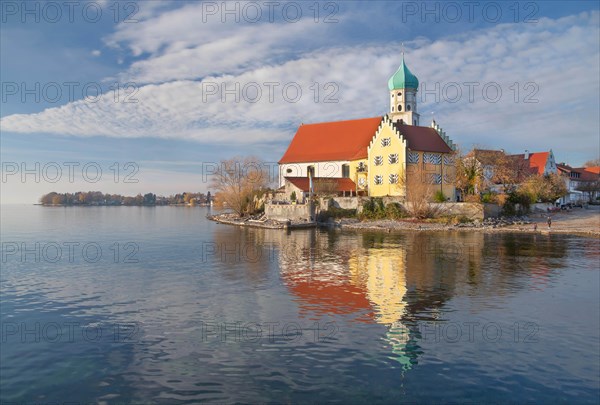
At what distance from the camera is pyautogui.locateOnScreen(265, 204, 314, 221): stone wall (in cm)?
6656

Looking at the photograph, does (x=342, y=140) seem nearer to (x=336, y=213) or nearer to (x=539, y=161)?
(x=336, y=213)

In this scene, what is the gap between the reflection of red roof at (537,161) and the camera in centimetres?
8594

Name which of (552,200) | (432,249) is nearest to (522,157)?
(552,200)

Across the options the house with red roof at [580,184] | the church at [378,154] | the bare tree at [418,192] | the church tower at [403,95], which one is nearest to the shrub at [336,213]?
the church at [378,154]

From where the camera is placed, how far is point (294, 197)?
70688 millimetres

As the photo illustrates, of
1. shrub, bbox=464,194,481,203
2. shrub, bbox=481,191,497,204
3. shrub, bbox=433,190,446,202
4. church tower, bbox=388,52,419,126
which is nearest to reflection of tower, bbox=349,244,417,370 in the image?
shrub, bbox=433,190,446,202

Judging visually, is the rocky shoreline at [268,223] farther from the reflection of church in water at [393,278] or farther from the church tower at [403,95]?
the church tower at [403,95]

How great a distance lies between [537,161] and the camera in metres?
87.8

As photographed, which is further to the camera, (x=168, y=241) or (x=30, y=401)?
(x=168, y=241)

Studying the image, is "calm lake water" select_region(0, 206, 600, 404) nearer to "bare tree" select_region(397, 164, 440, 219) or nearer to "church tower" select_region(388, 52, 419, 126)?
"bare tree" select_region(397, 164, 440, 219)

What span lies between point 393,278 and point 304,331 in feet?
33.6

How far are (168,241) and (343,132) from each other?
42.2 metres

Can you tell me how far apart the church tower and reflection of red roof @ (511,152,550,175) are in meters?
22.9

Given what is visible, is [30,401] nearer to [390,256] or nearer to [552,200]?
[390,256]
